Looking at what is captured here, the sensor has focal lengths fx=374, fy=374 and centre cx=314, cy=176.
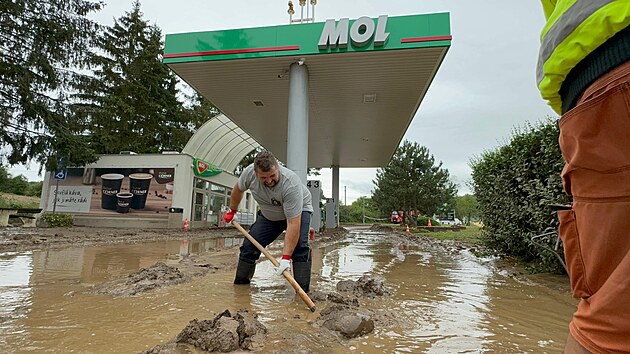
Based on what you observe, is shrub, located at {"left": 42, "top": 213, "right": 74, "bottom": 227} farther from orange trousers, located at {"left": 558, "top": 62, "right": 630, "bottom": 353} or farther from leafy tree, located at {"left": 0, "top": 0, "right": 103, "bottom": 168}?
orange trousers, located at {"left": 558, "top": 62, "right": 630, "bottom": 353}

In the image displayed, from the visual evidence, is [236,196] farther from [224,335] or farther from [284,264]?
[224,335]

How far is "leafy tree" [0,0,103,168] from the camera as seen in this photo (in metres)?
13.1

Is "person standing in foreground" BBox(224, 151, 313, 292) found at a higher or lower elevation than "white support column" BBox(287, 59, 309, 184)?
Result: lower

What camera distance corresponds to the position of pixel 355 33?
25.6 ft

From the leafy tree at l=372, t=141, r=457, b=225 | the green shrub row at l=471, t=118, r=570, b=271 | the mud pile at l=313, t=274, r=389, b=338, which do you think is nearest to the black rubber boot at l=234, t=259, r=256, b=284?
the mud pile at l=313, t=274, r=389, b=338

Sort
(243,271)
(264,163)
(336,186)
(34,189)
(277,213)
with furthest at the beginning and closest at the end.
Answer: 1. (34,189)
2. (336,186)
3. (243,271)
4. (277,213)
5. (264,163)

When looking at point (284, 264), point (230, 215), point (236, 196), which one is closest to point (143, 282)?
point (230, 215)

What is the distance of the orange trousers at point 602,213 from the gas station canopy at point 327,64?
719cm

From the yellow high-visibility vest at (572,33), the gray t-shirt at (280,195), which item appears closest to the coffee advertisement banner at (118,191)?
the gray t-shirt at (280,195)

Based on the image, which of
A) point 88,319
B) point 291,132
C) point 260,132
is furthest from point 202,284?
point 260,132

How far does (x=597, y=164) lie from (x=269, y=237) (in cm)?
346

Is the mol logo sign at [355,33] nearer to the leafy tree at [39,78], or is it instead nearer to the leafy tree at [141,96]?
the leafy tree at [39,78]

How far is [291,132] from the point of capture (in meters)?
8.77

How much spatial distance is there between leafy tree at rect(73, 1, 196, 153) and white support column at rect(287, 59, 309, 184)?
15.8 metres
